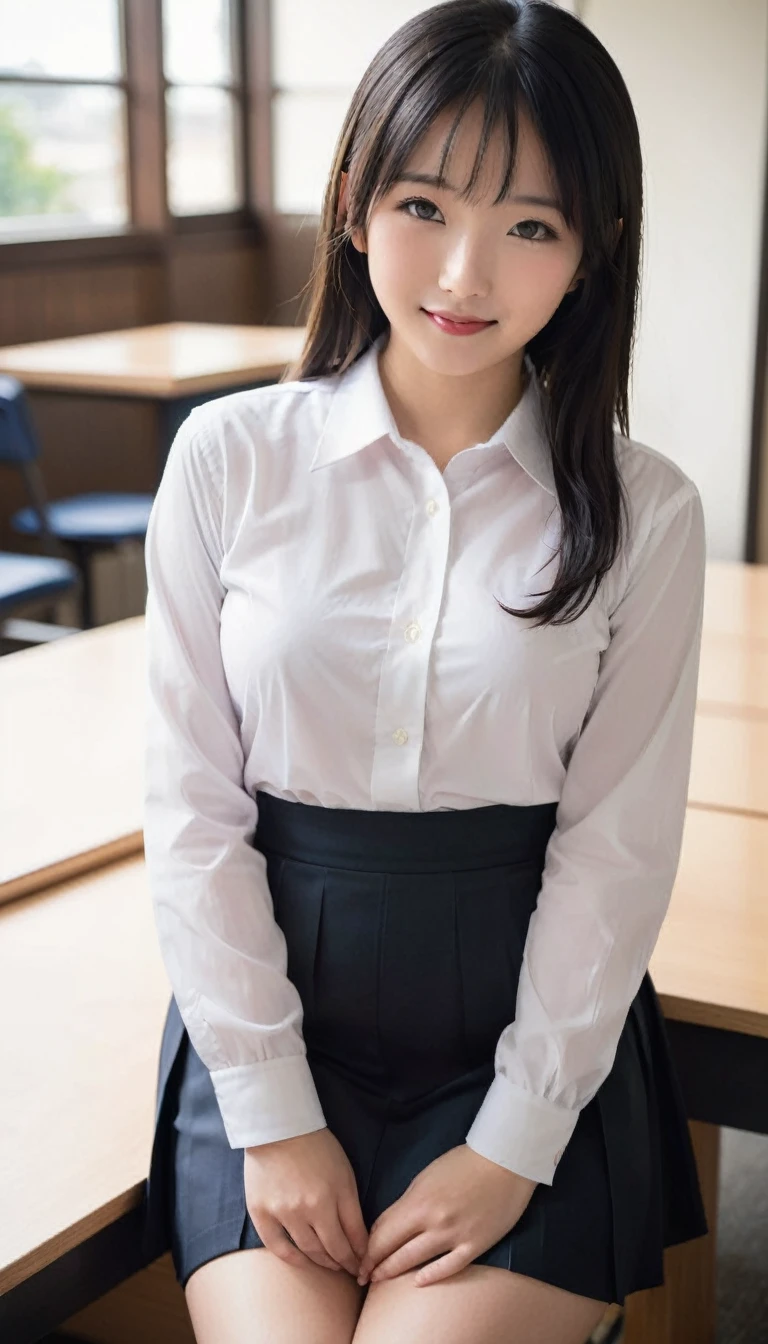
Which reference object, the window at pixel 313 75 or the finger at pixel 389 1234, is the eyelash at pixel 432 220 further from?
the window at pixel 313 75

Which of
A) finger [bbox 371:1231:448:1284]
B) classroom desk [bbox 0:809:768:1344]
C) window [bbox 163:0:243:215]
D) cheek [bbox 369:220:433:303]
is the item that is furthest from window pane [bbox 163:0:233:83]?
finger [bbox 371:1231:448:1284]

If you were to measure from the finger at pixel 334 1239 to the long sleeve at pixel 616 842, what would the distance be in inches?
4.6

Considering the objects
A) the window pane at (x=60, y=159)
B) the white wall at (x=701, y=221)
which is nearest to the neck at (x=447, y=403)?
the white wall at (x=701, y=221)

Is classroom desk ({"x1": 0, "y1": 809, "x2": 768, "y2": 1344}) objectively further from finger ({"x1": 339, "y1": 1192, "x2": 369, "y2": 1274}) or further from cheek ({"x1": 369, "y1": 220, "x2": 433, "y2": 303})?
cheek ({"x1": 369, "y1": 220, "x2": 433, "y2": 303})

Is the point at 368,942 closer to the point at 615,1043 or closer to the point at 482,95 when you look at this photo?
the point at 615,1043

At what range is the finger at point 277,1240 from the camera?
108 centimetres

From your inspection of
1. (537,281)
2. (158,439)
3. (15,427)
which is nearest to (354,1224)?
(537,281)

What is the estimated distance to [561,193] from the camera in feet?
3.57

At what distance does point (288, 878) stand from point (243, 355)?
10.3ft

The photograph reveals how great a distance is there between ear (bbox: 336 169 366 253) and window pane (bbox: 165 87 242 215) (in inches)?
172

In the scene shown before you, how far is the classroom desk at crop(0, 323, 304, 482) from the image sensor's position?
3791mm

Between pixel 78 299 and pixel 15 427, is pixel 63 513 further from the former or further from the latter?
pixel 78 299

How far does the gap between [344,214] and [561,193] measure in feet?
0.59

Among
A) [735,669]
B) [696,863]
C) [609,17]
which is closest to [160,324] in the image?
[609,17]
